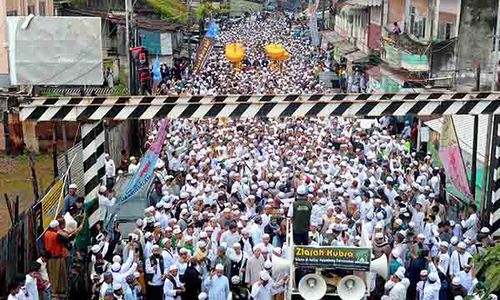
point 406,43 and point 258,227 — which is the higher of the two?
point 406,43

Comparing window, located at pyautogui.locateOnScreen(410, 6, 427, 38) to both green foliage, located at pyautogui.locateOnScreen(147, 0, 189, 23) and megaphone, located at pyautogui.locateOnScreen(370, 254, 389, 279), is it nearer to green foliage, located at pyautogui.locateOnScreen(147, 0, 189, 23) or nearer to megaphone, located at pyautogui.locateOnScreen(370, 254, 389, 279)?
green foliage, located at pyautogui.locateOnScreen(147, 0, 189, 23)

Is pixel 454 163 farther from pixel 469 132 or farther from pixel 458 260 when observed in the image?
pixel 458 260

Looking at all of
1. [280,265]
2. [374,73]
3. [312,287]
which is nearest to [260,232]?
[280,265]

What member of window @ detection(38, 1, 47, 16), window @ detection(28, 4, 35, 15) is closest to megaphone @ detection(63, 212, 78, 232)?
window @ detection(28, 4, 35, 15)

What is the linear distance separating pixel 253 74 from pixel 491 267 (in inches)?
1237

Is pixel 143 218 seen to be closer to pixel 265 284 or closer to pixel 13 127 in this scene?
pixel 265 284

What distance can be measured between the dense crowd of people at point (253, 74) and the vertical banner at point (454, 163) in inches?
480

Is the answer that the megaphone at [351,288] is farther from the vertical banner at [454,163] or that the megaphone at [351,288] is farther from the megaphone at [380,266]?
the vertical banner at [454,163]

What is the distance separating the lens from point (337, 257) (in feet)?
32.0

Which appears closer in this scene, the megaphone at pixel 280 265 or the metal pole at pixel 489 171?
the megaphone at pixel 280 265

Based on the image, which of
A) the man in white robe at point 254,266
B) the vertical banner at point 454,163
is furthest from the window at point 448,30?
the man in white robe at point 254,266

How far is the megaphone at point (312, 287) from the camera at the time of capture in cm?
990

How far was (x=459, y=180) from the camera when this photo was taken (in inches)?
602

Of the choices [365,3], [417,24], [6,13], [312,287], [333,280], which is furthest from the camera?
[365,3]
